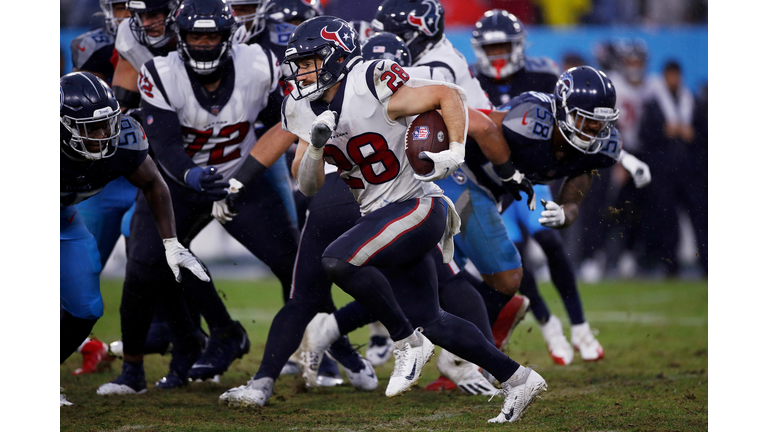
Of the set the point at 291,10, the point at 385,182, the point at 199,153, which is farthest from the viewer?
the point at 291,10

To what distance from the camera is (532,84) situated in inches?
177

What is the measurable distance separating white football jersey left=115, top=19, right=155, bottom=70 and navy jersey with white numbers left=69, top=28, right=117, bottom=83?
9.3 inches

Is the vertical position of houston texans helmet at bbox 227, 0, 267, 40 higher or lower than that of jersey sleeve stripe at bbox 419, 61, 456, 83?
higher

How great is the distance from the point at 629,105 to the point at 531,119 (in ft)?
11.8

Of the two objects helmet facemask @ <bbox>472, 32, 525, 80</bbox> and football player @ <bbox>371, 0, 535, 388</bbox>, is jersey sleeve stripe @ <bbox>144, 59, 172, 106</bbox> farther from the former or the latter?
helmet facemask @ <bbox>472, 32, 525, 80</bbox>

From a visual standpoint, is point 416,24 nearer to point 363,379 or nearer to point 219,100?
point 219,100

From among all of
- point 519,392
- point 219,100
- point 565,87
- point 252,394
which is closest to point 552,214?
point 565,87

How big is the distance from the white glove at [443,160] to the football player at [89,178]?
3.46 ft

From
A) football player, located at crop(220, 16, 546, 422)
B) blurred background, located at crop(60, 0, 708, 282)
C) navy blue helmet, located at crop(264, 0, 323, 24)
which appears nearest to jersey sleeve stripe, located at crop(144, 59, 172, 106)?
football player, located at crop(220, 16, 546, 422)

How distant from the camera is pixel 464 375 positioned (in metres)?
3.40

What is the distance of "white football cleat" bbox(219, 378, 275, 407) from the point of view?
303cm

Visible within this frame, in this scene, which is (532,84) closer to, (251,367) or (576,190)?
(576,190)

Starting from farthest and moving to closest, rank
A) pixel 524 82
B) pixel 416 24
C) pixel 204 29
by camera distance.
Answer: pixel 524 82
pixel 416 24
pixel 204 29
